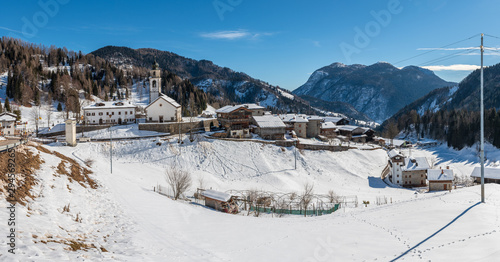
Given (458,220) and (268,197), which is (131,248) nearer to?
(458,220)

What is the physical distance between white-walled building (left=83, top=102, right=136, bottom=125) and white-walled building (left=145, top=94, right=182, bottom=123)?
5.95m

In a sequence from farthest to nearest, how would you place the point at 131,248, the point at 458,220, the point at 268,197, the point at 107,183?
the point at 268,197 < the point at 107,183 < the point at 458,220 < the point at 131,248

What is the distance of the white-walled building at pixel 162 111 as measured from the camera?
60.2m

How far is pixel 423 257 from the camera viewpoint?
12.5 m

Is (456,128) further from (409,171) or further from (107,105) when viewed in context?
(107,105)

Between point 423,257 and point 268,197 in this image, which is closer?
point 423,257

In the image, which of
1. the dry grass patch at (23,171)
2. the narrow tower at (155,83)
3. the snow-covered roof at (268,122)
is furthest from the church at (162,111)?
the dry grass patch at (23,171)

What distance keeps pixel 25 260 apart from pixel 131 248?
15.4 ft

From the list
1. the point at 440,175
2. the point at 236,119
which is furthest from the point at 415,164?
the point at 236,119

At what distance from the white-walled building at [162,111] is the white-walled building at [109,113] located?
595 cm

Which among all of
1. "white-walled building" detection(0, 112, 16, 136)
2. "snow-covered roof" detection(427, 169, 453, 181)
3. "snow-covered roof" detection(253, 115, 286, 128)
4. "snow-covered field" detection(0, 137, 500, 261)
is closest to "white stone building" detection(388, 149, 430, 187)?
"snow-covered roof" detection(427, 169, 453, 181)

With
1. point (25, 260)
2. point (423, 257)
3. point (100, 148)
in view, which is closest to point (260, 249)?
point (423, 257)

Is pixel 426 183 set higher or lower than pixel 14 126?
lower

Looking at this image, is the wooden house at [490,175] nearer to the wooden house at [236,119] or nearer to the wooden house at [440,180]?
the wooden house at [440,180]
